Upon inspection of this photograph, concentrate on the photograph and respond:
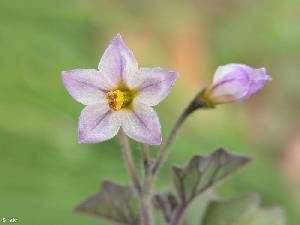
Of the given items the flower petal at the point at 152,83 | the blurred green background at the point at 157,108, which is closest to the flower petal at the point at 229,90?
the flower petal at the point at 152,83

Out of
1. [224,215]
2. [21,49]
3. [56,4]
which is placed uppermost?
[56,4]

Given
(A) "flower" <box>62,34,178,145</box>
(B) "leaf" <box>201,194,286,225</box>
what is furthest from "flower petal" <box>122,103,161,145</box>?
(B) "leaf" <box>201,194,286,225</box>

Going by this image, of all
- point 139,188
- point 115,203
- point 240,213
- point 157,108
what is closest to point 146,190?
point 139,188

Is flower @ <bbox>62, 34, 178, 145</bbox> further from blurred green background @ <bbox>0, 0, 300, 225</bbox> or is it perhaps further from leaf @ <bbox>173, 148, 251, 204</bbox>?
blurred green background @ <bbox>0, 0, 300, 225</bbox>

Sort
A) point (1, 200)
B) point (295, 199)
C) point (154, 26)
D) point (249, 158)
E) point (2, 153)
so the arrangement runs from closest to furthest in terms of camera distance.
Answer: point (249, 158) → point (1, 200) → point (2, 153) → point (295, 199) → point (154, 26)

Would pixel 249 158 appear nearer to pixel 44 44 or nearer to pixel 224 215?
pixel 224 215

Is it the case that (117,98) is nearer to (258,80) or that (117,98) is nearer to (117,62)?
(117,62)

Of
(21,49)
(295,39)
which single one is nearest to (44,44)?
(21,49)
